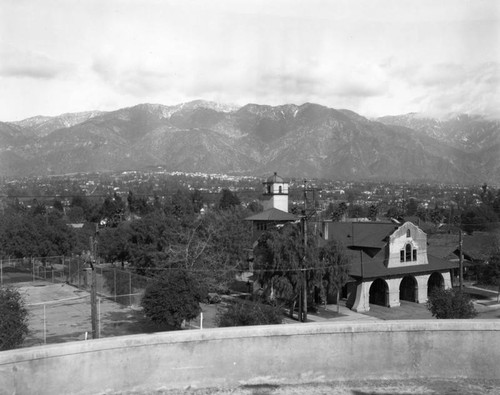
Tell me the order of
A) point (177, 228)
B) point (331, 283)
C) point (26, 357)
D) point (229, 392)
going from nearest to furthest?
point (26, 357) → point (229, 392) → point (331, 283) → point (177, 228)

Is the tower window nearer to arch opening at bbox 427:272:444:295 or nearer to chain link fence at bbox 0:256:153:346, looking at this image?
arch opening at bbox 427:272:444:295

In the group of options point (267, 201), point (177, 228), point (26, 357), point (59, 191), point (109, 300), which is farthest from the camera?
point (59, 191)

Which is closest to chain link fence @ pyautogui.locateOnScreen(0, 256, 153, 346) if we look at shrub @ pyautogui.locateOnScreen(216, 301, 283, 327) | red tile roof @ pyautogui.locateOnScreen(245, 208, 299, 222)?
shrub @ pyautogui.locateOnScreen(216, 301, 283, 327)

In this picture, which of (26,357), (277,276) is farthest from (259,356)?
(277,276)

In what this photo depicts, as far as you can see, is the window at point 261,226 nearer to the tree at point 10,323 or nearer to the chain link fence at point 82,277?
the chain link fence at point 82,277

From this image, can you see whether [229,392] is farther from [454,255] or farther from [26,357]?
[454,255]

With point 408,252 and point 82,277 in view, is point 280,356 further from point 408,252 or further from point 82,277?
point 408,252

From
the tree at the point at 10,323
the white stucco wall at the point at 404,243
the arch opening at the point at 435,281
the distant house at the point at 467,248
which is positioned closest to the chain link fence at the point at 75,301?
the tree at the point at 10,323
